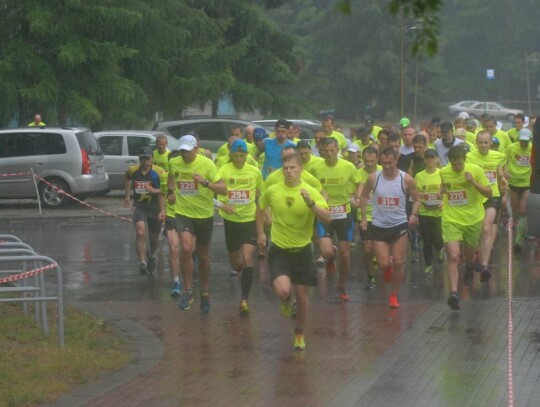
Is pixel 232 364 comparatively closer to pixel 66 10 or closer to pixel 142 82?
pixel 66 10

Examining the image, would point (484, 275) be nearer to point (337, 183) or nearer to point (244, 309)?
point (337, 183)

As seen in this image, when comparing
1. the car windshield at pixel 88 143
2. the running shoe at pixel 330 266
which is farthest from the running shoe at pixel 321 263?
the car windshield at pixel 88 143

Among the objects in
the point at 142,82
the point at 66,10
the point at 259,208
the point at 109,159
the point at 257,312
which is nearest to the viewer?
the point at 259,208

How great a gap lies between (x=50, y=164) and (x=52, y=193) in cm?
61

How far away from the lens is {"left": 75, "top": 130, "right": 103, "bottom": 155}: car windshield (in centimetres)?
2546

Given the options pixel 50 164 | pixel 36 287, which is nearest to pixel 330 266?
pixel 36 287

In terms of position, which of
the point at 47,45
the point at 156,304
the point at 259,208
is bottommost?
the point at 156,304

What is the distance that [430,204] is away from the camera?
1475cm

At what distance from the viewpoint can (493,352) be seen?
10086 mm

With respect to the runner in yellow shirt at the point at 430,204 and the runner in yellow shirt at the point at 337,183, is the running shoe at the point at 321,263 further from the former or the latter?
the runner in yellow shirt at the point at 337,183

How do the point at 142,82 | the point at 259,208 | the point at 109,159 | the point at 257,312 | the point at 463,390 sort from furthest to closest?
the point at 142,82 → the point at 109,159 → the point at 257,312 → the point at 259,208 → the point at 463,390

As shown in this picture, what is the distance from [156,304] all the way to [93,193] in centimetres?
1308

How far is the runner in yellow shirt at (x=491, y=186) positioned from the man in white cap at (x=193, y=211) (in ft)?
11.5

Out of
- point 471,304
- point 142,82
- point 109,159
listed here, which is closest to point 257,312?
Answer: point 471,304
